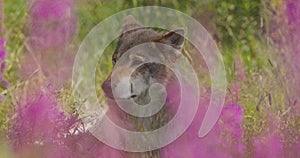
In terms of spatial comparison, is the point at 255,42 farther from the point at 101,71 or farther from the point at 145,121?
the point at 145,121

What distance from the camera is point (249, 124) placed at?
1984 millimetres

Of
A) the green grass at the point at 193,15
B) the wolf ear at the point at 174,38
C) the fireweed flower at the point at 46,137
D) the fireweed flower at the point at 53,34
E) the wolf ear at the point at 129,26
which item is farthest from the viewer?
the green grass at the point at 193,15

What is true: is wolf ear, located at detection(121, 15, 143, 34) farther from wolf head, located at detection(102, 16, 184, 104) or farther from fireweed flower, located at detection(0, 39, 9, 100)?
fireweed flower, located at detection(0, 39, 9, 100)

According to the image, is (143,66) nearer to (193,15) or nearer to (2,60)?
(2,60)

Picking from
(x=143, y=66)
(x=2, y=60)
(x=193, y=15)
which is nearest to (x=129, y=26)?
(x=143, y=66)

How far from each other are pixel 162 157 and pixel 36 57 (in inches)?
55.9

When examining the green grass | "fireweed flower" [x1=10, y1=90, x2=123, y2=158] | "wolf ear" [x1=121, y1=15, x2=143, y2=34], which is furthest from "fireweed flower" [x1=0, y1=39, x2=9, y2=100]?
"wolf ear" [x1=121, y1=15, x2=143, y2=34]

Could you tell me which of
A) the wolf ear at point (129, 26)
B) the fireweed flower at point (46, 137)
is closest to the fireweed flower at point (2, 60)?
the fireweed flower at point (46, 137)

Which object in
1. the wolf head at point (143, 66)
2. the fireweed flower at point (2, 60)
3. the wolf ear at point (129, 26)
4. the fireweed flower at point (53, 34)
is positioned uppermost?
the fireweed flower at point (53, 34)

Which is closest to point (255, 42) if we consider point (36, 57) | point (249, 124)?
point (36, 57)

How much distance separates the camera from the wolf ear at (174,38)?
1.98 meters

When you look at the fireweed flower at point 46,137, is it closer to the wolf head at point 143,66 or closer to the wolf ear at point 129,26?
the wolf head at point 143,66

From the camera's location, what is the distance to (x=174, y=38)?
2029 millimetres

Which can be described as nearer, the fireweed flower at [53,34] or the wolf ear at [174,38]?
the wolf ear at [174,38]
